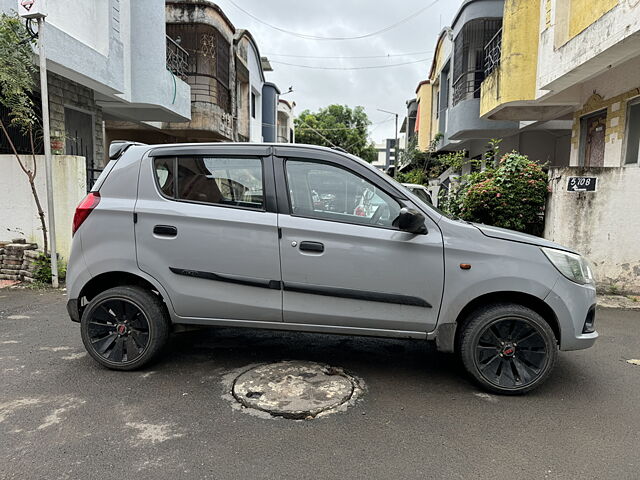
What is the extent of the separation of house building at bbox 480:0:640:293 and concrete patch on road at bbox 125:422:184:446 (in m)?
6.22

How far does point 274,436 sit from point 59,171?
6.20m

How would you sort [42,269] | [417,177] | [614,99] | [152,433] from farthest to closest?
[417,177] < [614,99] < [42,269] < [152,433]

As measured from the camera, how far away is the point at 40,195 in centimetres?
727

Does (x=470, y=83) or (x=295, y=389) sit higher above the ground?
(x=470, y=83)

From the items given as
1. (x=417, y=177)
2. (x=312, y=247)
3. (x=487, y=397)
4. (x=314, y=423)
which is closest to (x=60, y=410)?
(x=314, y=423)

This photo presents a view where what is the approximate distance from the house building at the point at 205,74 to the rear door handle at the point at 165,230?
10028 mm

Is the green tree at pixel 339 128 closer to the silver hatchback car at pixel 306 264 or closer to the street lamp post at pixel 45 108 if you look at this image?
the street lamp post at pixel 45 108

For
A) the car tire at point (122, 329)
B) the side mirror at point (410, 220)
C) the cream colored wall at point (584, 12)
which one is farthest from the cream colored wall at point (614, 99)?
the car tire at point (122, 329)

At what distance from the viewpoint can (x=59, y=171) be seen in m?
7.20

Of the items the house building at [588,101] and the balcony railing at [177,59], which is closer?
the house building at [588,101]

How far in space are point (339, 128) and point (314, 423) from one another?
39.0 meters

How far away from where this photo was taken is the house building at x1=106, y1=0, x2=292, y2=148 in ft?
44.3

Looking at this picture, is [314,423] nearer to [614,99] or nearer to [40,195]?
[40,195]

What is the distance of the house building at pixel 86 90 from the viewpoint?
723 cm
